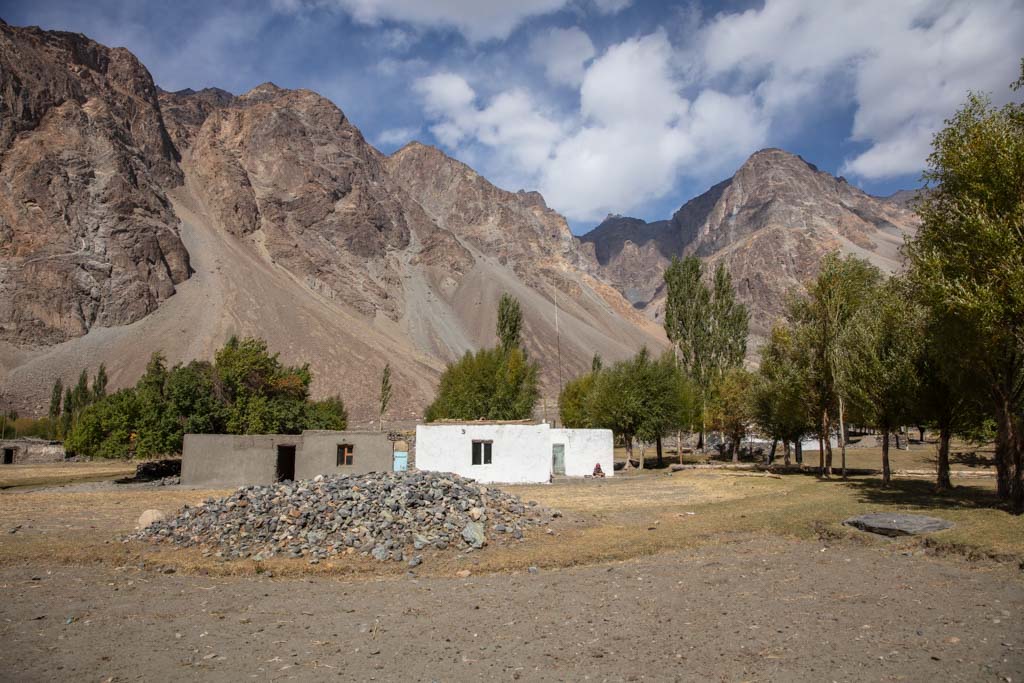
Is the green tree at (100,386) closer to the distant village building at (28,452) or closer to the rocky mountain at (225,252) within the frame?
the rocky mountain at (225,252)

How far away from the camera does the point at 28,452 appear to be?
59.5 metres

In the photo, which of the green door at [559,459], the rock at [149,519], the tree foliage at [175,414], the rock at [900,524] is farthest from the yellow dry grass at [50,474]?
the rock at [900,524]

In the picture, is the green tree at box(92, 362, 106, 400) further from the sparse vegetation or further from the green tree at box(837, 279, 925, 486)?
the green tree at box(837, 279, 925, 486)

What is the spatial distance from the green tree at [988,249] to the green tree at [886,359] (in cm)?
384

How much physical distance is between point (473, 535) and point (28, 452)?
6200 centimetres

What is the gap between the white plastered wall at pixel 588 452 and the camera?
42.2 meters

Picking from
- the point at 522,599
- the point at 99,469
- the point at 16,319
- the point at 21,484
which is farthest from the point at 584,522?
the point at 16,319

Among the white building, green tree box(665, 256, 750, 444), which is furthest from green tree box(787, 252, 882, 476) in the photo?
green tree box(665, 256, 750, 444)

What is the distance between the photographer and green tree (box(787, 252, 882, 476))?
32.4m

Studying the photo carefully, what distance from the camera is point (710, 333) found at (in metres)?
55.2

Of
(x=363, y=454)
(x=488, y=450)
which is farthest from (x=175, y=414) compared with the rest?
(x=488, y=450)

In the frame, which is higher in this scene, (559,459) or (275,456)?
(275,456)

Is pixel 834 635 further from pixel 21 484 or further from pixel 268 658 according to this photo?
pixel 21 484

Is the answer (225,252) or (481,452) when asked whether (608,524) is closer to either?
(481,452)
